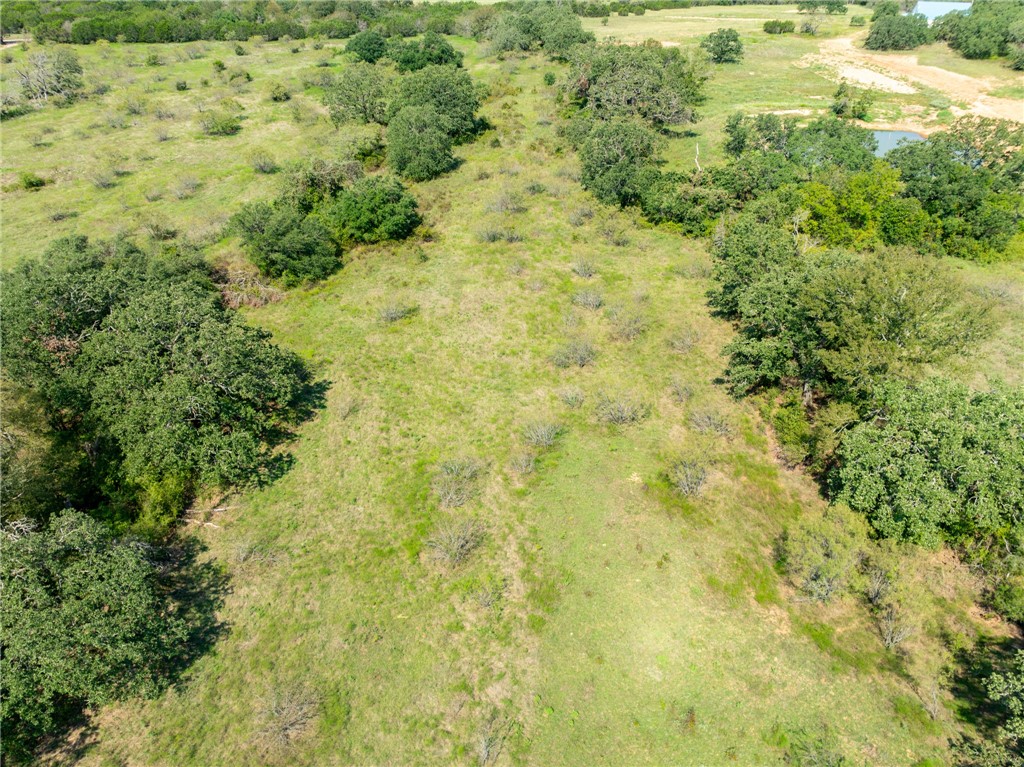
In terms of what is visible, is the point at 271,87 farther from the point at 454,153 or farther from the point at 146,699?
the point at 146,699

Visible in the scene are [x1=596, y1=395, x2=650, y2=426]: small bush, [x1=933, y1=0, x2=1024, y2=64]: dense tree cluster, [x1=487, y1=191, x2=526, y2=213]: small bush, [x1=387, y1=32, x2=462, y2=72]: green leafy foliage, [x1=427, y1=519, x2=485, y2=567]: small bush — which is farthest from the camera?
[x1=387, y1=32, x2=462, y2=72]: green leafy foliage

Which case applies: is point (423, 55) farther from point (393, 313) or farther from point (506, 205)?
point (393, 313)

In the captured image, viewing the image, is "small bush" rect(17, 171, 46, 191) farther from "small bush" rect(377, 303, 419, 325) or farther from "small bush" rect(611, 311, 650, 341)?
"small bush" rect(611, 311, 650, 341)

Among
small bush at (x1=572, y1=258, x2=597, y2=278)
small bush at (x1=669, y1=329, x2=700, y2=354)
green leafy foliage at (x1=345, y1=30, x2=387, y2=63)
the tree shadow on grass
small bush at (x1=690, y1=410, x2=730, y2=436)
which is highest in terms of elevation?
green leafy foliage at (x1=345, y1=30, x2=387, y2=63)

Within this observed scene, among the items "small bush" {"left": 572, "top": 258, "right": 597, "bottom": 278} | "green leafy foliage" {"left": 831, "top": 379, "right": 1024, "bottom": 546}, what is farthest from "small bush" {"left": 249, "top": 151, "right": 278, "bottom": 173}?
"green leafy foliage" {"left": 831, "top": 379, "right": 1024, "bottom": 546}

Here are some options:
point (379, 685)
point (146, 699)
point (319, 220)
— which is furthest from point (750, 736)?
point (319, 220)

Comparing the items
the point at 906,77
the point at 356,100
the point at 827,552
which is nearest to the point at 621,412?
the point at 827,552
